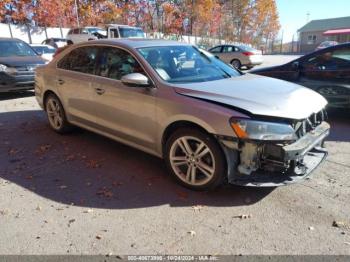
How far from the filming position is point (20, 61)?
1062cm

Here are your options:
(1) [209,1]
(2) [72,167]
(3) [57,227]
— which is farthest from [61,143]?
(1) [209,1]

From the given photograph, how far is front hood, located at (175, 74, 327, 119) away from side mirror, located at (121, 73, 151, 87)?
16.6 inches

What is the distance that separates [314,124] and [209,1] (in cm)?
4787

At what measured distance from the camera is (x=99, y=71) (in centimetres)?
525

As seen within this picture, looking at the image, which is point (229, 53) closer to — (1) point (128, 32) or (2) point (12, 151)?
(1) point (128, 32)

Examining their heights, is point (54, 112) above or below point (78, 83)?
below

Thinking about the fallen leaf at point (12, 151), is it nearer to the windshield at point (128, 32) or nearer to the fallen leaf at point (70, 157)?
the fallen leaf at point (70, 157)

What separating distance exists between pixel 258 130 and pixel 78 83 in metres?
3.14

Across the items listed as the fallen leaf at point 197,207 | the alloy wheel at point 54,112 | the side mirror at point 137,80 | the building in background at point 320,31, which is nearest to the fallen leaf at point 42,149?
the alloy wheel at point 54,112

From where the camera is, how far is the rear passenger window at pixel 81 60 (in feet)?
17.9

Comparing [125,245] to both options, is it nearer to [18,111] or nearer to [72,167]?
[72,167]

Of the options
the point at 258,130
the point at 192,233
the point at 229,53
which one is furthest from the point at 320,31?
the point at 192,233

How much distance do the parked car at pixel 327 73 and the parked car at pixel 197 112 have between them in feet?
8.42

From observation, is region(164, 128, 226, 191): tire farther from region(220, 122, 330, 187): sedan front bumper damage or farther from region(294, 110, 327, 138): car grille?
region(294, 110, 327, 138): car grille
